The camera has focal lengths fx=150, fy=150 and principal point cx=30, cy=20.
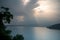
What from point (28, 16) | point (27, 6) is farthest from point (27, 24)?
point (27, 6)

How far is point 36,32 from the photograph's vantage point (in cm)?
193

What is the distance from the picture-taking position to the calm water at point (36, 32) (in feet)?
6.25

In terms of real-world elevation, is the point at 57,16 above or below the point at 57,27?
above

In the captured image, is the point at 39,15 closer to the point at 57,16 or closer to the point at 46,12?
the point at 46,12

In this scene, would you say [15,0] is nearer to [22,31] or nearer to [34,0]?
[34,0]

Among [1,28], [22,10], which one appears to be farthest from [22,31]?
[1,28]

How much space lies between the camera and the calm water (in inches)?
75.0

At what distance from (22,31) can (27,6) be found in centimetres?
33

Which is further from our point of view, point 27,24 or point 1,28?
point 27,24

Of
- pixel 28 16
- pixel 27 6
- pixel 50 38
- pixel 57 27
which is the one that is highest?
pixel 27 6

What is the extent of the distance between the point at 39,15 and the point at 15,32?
38 cm

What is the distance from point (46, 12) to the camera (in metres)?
1.94

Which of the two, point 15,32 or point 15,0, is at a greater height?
point 15,0

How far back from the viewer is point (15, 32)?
76.0 inches
